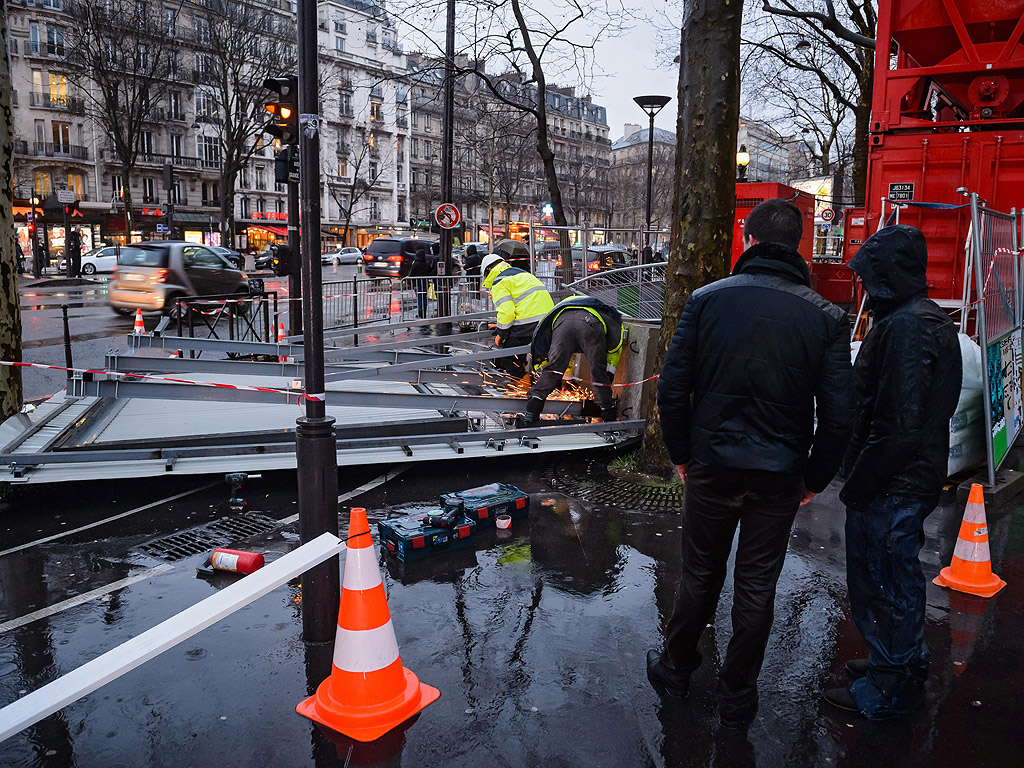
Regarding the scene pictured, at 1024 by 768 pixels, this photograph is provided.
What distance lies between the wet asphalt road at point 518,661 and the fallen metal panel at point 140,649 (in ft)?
2.39

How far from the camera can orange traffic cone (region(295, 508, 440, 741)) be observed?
3.40m

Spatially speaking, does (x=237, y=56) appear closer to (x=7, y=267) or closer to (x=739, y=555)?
(x=7, y=267)

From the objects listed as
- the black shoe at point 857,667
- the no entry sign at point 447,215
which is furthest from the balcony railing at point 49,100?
the black shoe at point 857,667

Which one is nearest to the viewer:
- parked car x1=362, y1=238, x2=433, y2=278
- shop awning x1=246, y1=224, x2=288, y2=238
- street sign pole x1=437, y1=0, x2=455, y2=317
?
street sign pole x1=437, y1=0, x2=455, y2=317

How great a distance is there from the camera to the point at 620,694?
3.68 m

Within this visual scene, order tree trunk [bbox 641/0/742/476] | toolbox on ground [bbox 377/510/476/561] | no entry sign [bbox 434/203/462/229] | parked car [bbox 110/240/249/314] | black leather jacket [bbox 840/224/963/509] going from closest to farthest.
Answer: black leather jacket [bbox 840/224/963/509], toolbox on ground [bbox 377/510/476/561], tree trunk [bbox 641/0/742/476], no entry sign [bbox 434/203/462/229], parked car [bbox 110/240/249/314]

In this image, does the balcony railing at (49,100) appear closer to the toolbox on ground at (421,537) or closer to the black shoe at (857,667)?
the toolbox on ground at (421,537)

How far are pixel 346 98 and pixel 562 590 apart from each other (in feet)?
260

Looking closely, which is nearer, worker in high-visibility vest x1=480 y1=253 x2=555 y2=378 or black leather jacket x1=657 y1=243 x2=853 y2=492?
black leather jacket x1=657 y1=243 x2=853 y2=492

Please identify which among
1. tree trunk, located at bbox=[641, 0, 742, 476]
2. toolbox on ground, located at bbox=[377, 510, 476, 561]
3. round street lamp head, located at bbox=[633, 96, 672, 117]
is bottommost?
toolbox on ground, located at bbox=[377, 510, 476, 561]

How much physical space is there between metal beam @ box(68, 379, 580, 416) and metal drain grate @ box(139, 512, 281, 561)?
1.28 metres

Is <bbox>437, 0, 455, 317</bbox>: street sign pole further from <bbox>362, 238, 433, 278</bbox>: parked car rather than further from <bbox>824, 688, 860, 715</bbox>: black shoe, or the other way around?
<bbox>824, 688, 860, 715</bbox>: black shoe

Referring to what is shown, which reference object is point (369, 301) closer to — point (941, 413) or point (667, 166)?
point (941, 413)

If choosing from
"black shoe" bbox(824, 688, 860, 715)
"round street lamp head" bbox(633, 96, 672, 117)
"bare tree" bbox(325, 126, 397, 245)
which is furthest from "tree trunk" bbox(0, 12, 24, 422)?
→ "bare tree" bbox(325, 126, 397, 245)
